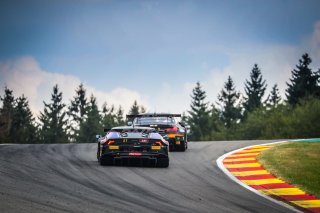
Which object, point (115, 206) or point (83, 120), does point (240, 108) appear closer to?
point (83, 120)

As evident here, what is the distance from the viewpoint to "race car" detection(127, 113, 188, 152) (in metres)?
15.6

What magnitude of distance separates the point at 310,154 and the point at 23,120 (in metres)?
73.1

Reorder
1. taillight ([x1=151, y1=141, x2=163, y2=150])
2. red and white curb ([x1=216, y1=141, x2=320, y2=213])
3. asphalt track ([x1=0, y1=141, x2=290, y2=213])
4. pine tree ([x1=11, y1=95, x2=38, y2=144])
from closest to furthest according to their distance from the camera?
asphalt track ([x1=0, y1=141, x2=290, y2=213]) < red and white curb ([x1=216, y1=141, x2=320, y2=213]) < taillight ([x1=151, y1=141, x2=163, y2=150]) < pine tree ([x1=11, y1=95, x2=38, y2=144])

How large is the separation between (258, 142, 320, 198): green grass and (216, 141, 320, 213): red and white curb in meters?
0.19

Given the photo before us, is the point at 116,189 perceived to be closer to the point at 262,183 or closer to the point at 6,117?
the point at 262,183

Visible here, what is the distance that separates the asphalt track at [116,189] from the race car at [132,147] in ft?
1.23

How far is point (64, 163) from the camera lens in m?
11.2

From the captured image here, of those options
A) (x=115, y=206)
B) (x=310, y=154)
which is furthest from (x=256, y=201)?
(x=310, y=154)

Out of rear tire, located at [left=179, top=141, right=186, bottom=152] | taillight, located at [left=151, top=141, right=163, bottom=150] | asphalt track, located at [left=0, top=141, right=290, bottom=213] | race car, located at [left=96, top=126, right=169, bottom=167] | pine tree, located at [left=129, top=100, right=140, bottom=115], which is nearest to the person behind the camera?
asphalt track, located at [left=0, top=141, right=290, bottom=213]

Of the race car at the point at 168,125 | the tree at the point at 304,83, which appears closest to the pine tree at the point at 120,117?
the tree at the point at 304,83

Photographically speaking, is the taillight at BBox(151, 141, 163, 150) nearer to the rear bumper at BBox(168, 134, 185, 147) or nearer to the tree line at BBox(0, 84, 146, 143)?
the rear bumper at BBox(168, 134, 185, 147)

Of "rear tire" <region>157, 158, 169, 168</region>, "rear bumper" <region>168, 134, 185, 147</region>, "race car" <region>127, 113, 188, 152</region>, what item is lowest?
"rear tire" <region>157, 158, 169, 168</region>

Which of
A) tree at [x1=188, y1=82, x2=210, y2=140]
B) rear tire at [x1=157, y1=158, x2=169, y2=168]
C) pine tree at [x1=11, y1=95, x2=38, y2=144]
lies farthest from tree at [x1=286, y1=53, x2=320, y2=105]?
rear tire at [x1=157, y1=158, x2=169, y2=168]

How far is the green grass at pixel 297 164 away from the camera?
9.23m
